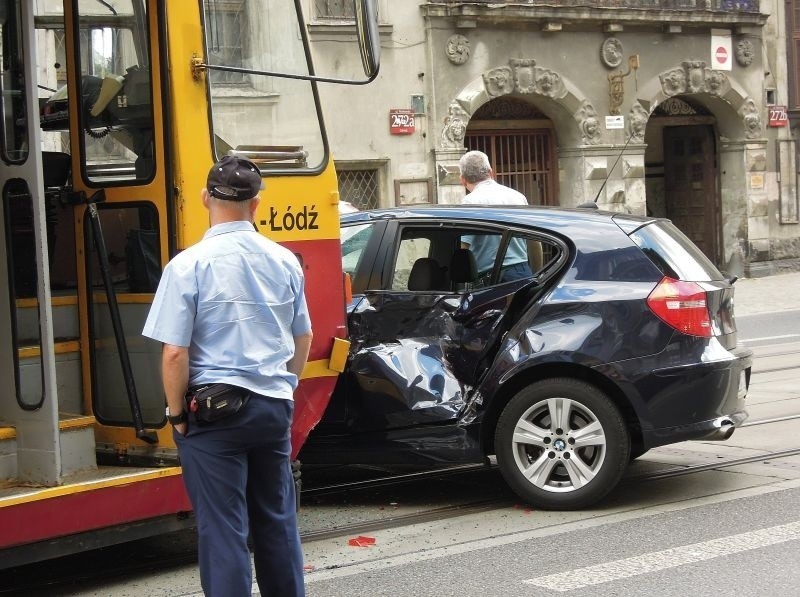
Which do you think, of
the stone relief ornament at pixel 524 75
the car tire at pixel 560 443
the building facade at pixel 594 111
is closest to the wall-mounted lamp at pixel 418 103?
the building facade at pixel 594 111

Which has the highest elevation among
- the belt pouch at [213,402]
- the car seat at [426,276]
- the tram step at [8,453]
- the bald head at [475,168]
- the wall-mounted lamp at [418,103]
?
the wall-mounted lamp at [418,103]

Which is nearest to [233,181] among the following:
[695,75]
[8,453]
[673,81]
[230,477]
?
[230,477]

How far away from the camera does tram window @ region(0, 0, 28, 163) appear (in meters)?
5.88

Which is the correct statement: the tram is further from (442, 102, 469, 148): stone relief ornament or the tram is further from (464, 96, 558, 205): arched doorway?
(464, 96, 558, 205): arched doorway

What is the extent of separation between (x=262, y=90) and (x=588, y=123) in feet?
57.1

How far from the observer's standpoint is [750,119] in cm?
2570

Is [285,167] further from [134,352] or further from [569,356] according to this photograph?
[569,356]

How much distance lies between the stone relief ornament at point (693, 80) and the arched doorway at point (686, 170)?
0.77 metres

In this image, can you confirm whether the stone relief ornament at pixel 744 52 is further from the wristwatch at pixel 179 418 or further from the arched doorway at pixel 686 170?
the wristwatch at pixel 179 418

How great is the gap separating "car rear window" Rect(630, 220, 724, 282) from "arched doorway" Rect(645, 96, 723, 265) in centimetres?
1865

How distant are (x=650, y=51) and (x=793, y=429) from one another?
52.2ft

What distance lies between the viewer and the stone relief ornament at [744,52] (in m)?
25.6

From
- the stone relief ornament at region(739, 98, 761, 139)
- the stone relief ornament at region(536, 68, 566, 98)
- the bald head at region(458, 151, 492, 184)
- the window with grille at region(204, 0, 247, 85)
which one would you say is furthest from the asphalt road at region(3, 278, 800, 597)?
the stone relief ornament at region(739, 98, 761, 139)

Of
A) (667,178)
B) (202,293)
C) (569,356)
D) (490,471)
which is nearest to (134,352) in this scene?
(202,293)
